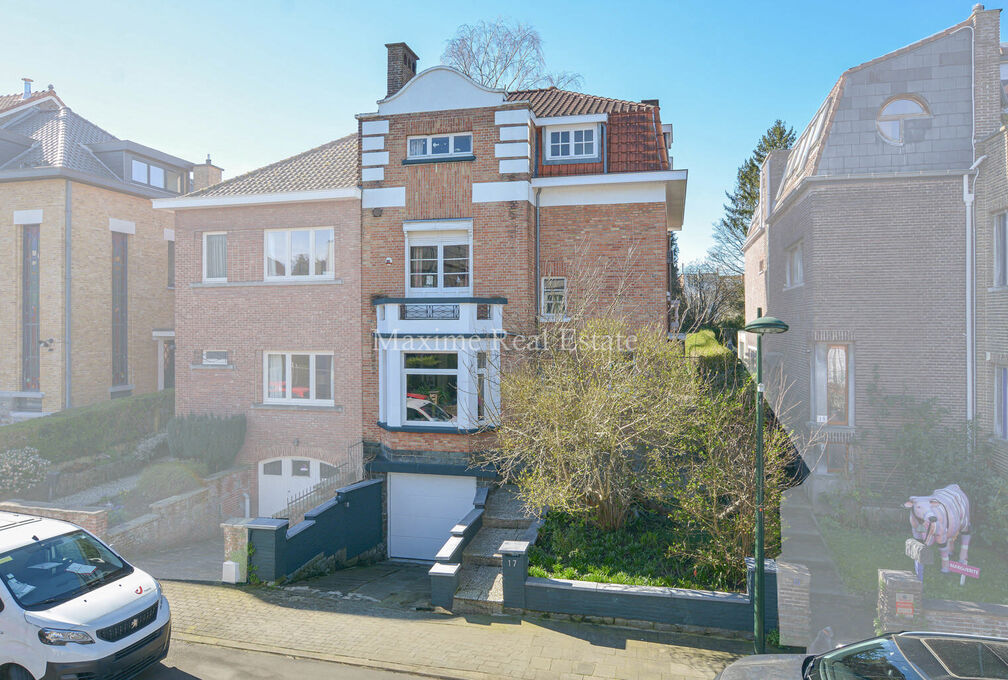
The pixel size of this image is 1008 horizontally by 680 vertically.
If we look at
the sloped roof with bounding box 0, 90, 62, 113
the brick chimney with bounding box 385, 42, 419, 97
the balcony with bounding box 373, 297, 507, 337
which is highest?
the sloped roof with bounding box 0, 90, 62, 113

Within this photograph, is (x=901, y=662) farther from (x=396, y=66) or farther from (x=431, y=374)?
(x=396, y=66)

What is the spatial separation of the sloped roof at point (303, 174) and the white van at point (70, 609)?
1130 centimetres

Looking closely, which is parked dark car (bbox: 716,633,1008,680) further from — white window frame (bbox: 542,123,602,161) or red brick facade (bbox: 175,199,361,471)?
white window frame (bbox: 542,123,602,161)

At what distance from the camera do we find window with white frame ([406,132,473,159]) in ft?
53.2

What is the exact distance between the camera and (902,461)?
13727mm

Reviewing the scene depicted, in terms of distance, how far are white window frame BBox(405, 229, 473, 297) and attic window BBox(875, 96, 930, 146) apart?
10434 mm

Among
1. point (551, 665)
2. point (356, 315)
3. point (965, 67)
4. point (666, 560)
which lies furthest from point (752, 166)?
point (551, 665)

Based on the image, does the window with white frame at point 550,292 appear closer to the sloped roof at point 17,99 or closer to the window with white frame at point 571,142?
the window with white frame at point 571,142

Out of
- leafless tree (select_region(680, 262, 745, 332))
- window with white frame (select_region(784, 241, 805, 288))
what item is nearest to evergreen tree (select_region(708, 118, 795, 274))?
leafless tree (select_region(680, 262, 745, 332))

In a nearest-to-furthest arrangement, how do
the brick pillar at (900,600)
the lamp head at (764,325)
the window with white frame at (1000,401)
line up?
the lamp head at (764,325)
the brick pillar at (900,600)
the window with white frame at (1000,401)

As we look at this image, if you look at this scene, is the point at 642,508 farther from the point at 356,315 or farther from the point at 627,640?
the point at 356,315

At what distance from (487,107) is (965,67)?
11.3 metres

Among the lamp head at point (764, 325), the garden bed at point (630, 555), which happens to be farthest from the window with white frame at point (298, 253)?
the lamp head at point (764, 325)

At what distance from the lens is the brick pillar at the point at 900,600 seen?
8406 millimetres
